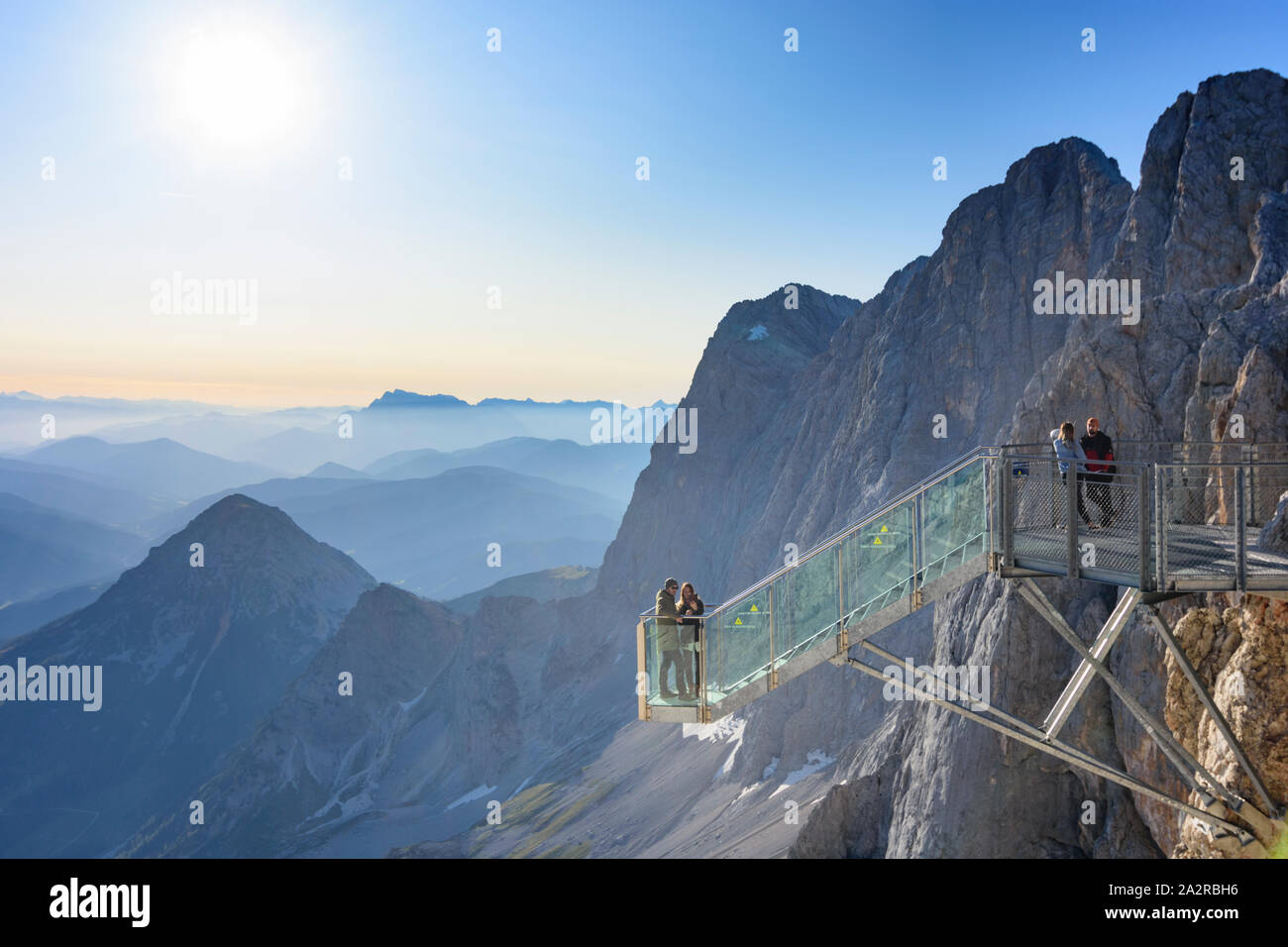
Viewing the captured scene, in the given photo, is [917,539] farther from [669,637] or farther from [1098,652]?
[669,637]

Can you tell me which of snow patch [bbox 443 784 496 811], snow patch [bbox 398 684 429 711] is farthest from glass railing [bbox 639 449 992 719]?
snow patch [bbox 398 684 429 711]

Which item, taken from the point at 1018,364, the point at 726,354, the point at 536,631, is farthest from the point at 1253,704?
the point at 536,631

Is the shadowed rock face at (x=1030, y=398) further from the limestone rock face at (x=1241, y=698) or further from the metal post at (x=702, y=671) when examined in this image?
the metal post at (x=702, y=671)

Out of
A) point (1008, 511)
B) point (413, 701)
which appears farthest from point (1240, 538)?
point (413, 701)

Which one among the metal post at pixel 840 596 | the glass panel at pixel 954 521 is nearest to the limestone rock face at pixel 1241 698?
the glass panel at pixel 954 521

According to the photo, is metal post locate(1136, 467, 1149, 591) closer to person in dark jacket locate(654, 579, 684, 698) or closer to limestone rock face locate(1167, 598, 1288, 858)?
limestone rock face locate(1167, 598, 1288, 858)
